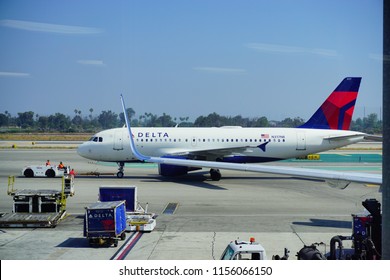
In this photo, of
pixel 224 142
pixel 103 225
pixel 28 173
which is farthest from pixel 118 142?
pixel 103 225

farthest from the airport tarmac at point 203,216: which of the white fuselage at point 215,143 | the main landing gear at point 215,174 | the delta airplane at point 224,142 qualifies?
the white fuselage at point 215,143

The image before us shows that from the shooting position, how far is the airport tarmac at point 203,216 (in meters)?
15.8

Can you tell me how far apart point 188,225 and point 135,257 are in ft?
16.3

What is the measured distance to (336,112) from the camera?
34.2 meters

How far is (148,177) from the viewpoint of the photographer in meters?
35.5

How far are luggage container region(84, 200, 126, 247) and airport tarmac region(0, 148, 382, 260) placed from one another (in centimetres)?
40

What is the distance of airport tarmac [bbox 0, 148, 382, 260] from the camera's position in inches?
622

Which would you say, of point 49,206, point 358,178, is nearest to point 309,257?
point 358,178

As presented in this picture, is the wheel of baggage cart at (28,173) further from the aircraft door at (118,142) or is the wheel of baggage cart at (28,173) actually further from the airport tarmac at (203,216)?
the aircraft door at (118,142)

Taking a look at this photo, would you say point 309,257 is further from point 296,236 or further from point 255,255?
point 296,236

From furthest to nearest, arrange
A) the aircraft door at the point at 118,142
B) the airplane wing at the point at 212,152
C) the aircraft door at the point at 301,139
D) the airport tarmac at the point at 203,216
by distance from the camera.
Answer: the aircraft door at the point at 301,139 < the aircraft door at the point at 118,142 < the airplane wing at the point at 212,152 < the airport tarmac at the point at 203,216

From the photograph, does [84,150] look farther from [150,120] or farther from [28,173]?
[150,120]

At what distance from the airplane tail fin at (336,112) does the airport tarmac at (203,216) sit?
455cm

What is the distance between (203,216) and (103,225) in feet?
20.5
